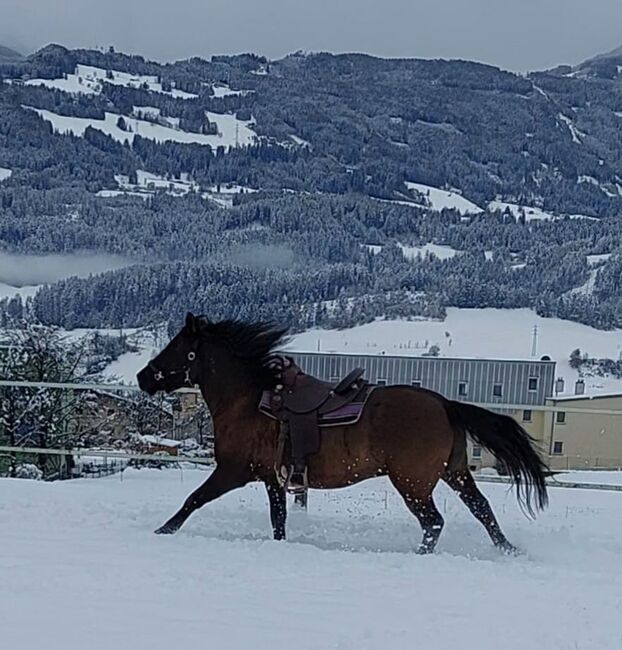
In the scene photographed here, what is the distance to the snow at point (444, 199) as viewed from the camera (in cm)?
13988

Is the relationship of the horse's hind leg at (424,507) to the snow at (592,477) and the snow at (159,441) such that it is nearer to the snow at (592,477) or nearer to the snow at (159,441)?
the snow at (592,477)

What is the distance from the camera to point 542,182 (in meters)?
156

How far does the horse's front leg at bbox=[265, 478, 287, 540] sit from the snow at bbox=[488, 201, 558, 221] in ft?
434

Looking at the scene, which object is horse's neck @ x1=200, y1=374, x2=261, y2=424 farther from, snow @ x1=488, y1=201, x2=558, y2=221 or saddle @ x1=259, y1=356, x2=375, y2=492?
snow @ x1=488, y1=201, x2=558, y2=221

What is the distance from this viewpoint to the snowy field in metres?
3.10

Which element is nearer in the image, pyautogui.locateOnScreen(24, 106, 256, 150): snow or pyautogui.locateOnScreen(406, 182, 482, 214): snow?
pyautogui.locateOnScreen(406, 182, 482, 214): snow

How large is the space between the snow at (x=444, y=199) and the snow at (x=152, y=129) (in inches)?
1554

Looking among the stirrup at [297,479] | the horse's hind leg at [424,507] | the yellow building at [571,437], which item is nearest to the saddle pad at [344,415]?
the stirrup at [297,479]

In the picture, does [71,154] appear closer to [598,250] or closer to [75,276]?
[75,276]

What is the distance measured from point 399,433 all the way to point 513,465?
864 millimetres

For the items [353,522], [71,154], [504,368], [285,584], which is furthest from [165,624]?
[71,154]

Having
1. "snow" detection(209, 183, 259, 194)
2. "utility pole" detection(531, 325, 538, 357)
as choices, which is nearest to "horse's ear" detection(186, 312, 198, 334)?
"utility pole" detection(531, 325, 538, 357)

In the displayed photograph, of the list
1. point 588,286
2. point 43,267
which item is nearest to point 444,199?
point 588,286

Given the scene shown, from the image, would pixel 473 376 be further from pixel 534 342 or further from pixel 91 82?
pixel 91 82
